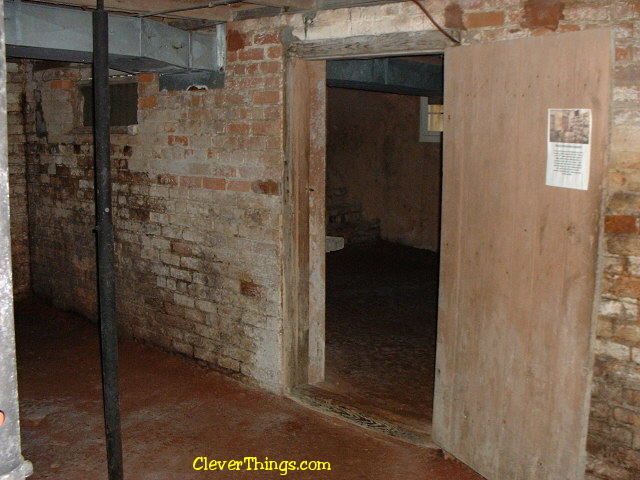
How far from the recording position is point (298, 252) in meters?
4.32

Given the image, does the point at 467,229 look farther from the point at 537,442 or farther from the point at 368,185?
the point at 368,185

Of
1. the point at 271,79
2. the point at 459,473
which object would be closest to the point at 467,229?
the point at 459,473

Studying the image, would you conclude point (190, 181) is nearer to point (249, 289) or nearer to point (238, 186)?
point (238, 186)

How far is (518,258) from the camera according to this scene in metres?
3.13

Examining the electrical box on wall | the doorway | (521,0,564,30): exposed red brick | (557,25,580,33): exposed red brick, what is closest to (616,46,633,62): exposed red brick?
(557,25,580,33): exposed red brick

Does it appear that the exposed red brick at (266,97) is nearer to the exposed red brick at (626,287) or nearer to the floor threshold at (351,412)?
the floor threshold at (351,412)

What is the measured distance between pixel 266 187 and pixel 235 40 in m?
0.96

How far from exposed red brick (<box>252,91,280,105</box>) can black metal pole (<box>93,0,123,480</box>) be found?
4.60ft

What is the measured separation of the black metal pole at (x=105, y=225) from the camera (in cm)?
287

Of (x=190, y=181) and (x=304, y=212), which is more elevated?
(x=190, y=181)

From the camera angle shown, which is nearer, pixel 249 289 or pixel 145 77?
pixel 249 289

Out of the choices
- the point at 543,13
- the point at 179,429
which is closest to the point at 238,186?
the point at 179,429

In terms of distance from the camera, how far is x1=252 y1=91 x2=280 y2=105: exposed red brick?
4.16 m

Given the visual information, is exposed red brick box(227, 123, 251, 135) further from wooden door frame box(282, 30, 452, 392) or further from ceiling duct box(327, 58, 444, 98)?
ceiling duct box(327, 58, 444, 98)
